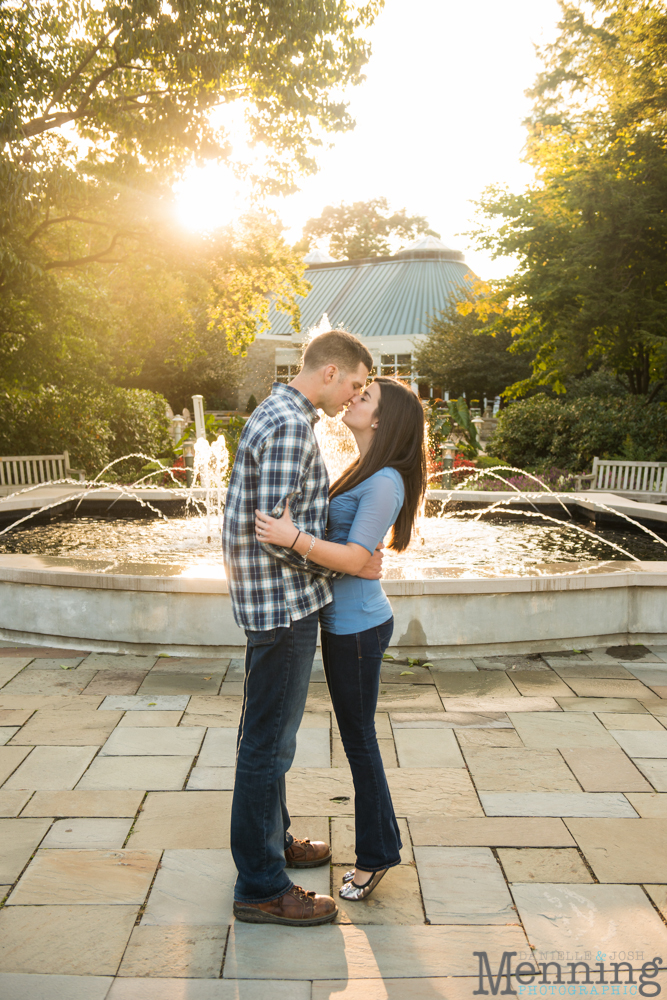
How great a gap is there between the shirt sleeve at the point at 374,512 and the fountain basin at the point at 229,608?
8.37 feet

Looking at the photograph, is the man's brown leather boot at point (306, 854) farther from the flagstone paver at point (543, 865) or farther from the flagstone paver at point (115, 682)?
the flagstone paver at point (115, 682)

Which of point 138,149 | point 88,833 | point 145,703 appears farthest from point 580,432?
point 88,833

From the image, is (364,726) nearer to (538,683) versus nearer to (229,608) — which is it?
(538,683)

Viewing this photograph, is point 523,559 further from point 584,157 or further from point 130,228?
point 584,157

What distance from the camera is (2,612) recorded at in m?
5.35

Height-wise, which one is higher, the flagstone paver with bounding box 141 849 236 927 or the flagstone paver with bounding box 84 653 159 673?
the flagstone paver with bounding box 141 849 236 927

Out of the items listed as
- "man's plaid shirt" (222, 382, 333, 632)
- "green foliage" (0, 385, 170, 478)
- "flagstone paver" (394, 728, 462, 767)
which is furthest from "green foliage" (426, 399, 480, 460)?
"man's plaid shirt" (222, 382, 333, 632)

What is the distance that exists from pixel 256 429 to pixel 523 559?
575 cm

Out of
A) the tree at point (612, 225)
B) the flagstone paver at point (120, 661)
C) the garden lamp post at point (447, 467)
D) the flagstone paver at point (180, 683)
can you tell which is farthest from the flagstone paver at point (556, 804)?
the tree at point (612, 225)

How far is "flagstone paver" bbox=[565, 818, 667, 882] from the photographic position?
9.07 ft

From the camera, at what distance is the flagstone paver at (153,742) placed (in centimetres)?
371

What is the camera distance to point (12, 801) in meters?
3.23

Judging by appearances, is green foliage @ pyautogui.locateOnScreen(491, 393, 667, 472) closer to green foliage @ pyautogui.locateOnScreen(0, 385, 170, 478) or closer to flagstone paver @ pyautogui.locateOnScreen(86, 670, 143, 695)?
green foliage @ pyautogui.locateOnScreen(0, 385, 170, 478)

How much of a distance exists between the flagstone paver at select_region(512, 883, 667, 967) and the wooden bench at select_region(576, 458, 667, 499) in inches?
412
